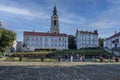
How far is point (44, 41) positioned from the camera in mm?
146750

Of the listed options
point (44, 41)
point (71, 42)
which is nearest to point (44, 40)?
point (44, 41)

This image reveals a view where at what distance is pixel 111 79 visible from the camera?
752 inches

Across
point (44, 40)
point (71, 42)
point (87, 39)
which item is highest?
point (87, 39)

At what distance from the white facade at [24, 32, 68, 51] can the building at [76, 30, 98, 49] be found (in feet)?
23.0

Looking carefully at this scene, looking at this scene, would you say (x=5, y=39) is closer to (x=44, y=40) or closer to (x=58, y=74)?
(x=58, y=74)

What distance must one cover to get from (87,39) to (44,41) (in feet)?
77.5

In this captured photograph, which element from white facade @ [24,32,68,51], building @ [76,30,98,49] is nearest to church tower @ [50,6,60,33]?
white facade @ [24,32,68,51]

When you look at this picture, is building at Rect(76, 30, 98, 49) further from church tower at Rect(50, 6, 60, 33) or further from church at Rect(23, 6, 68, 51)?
church tower at Rect(50, 6, 60, 33)

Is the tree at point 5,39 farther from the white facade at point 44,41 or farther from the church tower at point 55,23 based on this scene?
the church tower at point 55,23

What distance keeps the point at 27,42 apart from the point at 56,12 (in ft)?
100

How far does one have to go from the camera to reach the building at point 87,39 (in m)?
149

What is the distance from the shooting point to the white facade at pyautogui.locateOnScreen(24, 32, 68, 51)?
472ft

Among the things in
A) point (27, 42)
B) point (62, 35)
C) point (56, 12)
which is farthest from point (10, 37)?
point (56, 12)

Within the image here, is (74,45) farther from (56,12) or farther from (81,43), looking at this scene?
(56,12)
